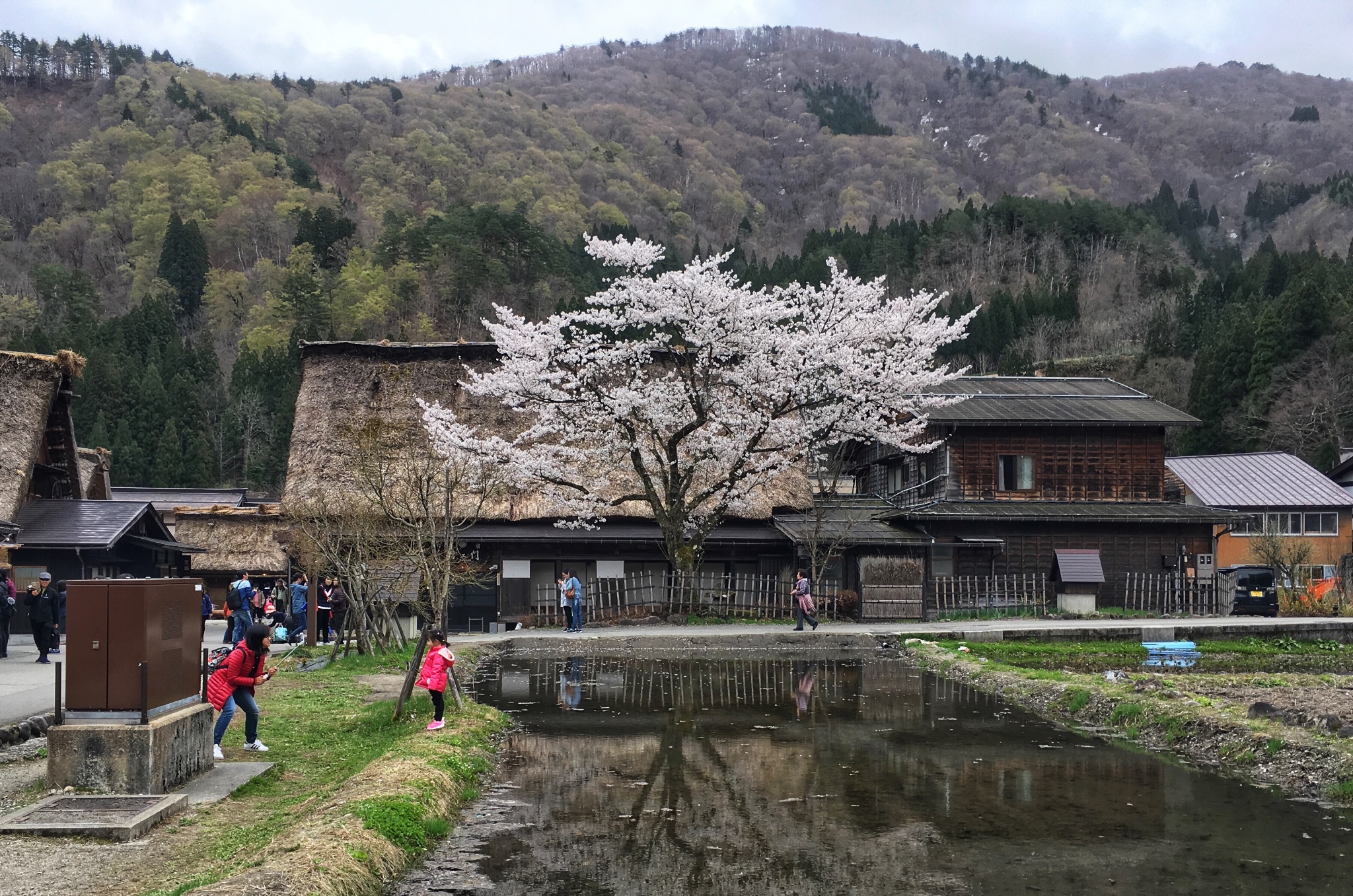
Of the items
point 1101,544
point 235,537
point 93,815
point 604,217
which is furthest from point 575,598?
point 604,217

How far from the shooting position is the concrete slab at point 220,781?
832 cm

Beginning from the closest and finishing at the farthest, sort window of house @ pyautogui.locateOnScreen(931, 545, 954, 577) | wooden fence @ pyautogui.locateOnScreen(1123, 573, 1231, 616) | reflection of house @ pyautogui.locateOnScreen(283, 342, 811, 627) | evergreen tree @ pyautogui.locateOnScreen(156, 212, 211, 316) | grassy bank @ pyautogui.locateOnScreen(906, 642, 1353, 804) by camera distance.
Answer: grassy bank @ pyautogui.locateOnScreen(906, 642, 1353, 804)
wooden fence @ pyautogui.locateOnScreen(1123, 573, 1231, 616)
reflection of house @ pyautogui.locateOnScreen(283, 342, 811, 627)
window of house @ pyautogui.locateOnScreen(931, 545, 954, 577)
evergreen tree @ pyautogui.locateOnScreen(156, 212, 211, 316)

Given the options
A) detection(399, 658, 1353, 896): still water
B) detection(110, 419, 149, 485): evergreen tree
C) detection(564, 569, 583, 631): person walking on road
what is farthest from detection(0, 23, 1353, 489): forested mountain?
detection(399, 658, 1353, 896): still water

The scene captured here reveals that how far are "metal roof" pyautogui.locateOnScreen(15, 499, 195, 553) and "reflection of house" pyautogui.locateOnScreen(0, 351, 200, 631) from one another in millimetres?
22

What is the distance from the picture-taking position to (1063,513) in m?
28.4

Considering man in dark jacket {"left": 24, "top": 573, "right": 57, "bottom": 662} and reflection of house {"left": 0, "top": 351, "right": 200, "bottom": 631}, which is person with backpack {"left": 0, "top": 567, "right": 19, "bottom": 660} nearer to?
man in dark jacket {"left": 24, "top": 573, "right": 57, "bottom": 662}

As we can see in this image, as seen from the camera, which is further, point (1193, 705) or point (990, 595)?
point (990, 595)

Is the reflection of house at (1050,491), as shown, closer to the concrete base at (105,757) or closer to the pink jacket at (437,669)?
the pink jacket at (437,669)

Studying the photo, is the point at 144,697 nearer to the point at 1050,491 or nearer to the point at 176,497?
the point at 1050,491

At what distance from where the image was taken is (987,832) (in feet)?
25.3

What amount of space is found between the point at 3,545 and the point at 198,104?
8209 cm

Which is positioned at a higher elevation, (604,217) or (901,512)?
(604,217)

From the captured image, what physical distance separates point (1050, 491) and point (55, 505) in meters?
25.1

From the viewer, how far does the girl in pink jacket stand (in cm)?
1122
